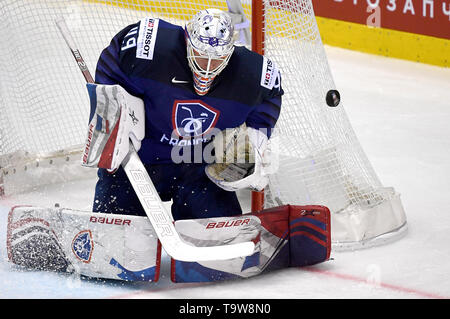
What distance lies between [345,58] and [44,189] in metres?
3.02

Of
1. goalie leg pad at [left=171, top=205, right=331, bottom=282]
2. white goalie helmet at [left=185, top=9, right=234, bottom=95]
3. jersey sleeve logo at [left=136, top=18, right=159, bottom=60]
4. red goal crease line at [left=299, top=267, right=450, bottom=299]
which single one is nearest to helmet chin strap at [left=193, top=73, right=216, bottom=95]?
white goalie helmet at [left=185, top=9, right=234, bottom=95]

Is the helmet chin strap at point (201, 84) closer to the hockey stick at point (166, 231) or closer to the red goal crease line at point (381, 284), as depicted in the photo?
the hockey stick at point (166, 231)

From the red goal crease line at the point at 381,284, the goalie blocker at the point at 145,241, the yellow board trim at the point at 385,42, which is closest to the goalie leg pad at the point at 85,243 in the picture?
the goalie blocker at the point at 145,241

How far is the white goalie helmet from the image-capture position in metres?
3.28

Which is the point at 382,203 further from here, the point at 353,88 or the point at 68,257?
the point at 353,88

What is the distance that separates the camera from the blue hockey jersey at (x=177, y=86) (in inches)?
134

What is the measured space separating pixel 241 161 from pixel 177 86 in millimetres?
407

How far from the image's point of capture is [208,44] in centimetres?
328

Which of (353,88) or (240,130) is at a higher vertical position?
(240,130)

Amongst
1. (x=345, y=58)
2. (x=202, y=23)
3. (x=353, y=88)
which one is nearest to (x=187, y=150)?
(x=202, y=23)

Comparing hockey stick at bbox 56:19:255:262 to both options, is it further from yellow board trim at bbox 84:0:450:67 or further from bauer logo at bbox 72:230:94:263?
yellow board trim at bbox 84:0:450:67

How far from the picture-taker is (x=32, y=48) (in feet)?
16.2
